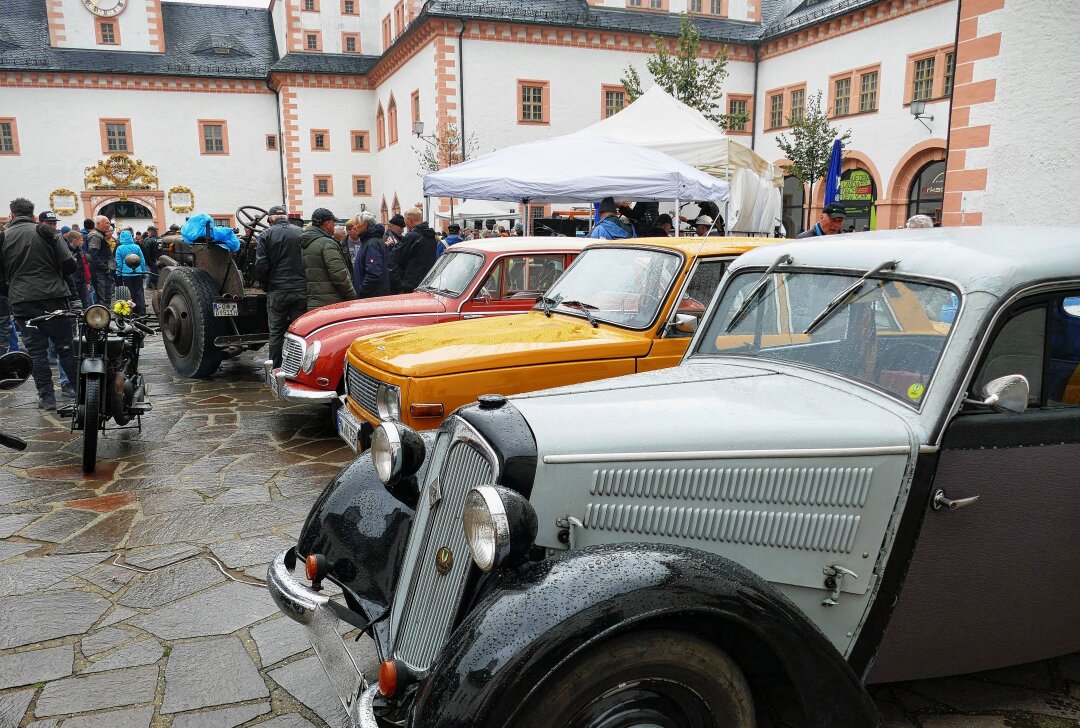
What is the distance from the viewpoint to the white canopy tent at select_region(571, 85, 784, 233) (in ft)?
33.9

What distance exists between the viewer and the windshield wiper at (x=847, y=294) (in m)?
2.70

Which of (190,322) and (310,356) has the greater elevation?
(310,356)

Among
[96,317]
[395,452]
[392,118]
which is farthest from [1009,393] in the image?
[392,118]

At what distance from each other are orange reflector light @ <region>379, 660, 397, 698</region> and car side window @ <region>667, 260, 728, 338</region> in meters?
3.09

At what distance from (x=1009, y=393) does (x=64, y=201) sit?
40.1 m

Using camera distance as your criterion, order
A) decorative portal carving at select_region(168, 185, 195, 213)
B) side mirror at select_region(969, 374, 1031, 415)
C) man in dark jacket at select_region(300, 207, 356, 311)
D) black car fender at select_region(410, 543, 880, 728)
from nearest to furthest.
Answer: black car fender at select_region(410, 543, 880, 728)
side mirror at select_region(969, 374, 1031, 415)
man in dark jacket at select_region(300, 207, 356, 311)
decorative portal carving at select_region(168, 185, 195, 213)

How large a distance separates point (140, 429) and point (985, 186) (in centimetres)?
860

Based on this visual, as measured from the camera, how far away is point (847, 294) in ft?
9.02

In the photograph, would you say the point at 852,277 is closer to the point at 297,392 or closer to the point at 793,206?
the point at 297,392

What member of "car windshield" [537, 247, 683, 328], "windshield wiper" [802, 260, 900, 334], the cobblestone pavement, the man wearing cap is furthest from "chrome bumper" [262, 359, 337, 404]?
the man wearing cap

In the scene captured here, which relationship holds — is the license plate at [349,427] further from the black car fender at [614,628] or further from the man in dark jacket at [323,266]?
the man in dark jacket at [323,266]

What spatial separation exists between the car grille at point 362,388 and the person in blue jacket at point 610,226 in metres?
3.85

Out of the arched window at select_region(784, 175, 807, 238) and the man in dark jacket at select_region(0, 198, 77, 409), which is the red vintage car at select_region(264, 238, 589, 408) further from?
the arched window at select_region(784, 175, 807, 238)

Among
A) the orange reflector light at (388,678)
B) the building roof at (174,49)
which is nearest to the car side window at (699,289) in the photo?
the orange reflector light at (388,678)
